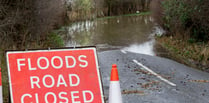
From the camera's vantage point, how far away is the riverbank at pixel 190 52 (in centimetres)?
1420

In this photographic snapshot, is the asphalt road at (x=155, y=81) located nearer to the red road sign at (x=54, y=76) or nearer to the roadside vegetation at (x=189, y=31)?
the roadside vegetation at (x=189, y=31)

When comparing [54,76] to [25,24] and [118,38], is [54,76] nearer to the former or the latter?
[25,24]

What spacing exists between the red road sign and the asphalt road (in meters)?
2.67

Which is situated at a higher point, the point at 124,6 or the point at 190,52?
the point at 124,6

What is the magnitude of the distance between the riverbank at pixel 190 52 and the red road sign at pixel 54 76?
29.9 ft

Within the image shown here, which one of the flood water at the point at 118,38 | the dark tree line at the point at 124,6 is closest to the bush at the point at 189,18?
the flood water at the point at 118,38

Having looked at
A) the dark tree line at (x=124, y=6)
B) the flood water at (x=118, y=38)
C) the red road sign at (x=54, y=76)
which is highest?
the dark tree line at (x=124, y=6)

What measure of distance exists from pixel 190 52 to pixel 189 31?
231 centimetres

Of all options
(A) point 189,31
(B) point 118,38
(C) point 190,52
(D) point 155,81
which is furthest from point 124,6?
(D) point 155,81

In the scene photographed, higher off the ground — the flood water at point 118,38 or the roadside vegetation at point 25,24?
the roadside vegetation at point 25,24

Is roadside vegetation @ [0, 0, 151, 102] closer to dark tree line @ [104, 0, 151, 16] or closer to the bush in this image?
the bush

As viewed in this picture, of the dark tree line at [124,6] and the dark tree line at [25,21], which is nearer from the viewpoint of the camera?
the dark tree line at [25,21]

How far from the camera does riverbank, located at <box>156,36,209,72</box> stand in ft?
46.6

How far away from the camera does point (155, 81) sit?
9.91 m
